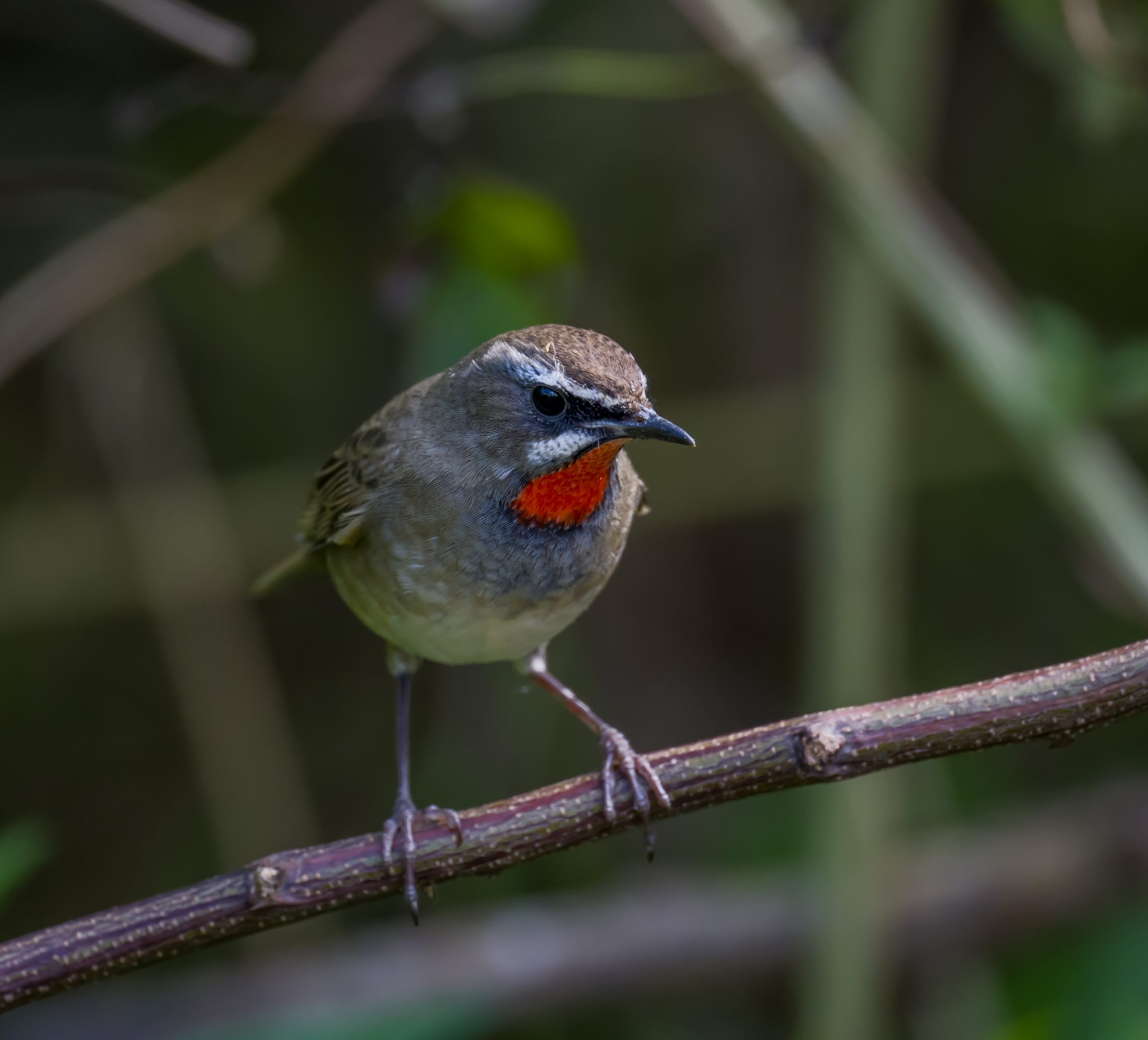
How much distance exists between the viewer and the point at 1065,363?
15.1ft

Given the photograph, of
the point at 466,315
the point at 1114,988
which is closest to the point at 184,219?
the point at 466,315

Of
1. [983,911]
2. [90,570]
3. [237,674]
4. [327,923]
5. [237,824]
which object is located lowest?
[983,911]

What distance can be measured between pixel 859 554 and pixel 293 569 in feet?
6.80

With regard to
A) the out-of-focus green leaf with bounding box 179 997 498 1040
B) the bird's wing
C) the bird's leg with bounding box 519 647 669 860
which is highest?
the bird's wing

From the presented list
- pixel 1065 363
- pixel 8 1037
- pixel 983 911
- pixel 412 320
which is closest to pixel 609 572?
pixel 412 320

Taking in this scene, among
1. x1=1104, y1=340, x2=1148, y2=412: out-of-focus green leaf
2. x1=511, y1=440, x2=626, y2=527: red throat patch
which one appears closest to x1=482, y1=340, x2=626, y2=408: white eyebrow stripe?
x1=511, y1=440, x2=626, y2=527: red throat patch

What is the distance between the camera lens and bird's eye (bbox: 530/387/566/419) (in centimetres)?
332

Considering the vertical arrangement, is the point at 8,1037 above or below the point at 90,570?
below

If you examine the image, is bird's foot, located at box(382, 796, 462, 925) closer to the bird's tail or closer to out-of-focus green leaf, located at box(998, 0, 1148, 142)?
the bird's tail

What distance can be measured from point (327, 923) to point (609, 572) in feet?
14.0

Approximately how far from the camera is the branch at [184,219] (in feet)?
16.8

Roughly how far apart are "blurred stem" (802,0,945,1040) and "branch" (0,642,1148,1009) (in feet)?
6.32

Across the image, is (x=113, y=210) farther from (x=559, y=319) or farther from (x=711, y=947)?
(x=711, y=947)

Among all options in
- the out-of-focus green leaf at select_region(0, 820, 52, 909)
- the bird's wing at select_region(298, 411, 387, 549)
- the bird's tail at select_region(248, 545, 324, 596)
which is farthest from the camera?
the bird's tail at select_region(248, 545, 324, 596)
